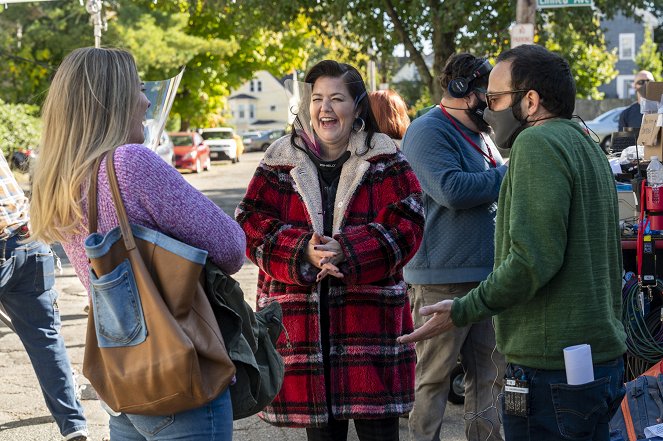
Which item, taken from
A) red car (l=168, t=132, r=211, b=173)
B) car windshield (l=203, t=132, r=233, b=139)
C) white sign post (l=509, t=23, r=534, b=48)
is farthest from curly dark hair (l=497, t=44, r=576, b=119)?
car windshield (l=203, t=132, r=233, b=139)

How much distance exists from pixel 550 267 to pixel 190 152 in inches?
1224

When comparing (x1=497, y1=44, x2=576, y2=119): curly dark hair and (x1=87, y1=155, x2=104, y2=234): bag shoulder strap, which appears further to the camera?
(x1=497, y1=44, x2=576, y2=119): curly dark hair

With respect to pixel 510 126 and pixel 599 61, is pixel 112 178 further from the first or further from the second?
pixel 599 61

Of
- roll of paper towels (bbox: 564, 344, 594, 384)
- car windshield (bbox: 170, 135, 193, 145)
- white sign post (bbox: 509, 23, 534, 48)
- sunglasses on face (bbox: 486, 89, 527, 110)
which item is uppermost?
white sign post (bbox: 509, 23, 534, 48)

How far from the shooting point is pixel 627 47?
2955 inches

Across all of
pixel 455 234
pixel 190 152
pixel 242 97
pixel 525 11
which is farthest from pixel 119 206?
pixel 242 97

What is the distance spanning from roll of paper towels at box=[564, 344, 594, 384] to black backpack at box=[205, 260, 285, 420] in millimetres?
847

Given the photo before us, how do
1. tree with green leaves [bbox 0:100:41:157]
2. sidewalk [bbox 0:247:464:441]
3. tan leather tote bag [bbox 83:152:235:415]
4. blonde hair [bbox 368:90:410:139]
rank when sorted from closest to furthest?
tan leather tote bag [bbox 83:152:235:415]
sidewalk [bbox 0:247:464:441]
blonde hair [bbox 368:90:410:139]
tree with green leaves [bbox 0:100:41:157]

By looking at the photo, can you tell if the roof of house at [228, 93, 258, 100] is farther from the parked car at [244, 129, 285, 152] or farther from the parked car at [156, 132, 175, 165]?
the parked car at [156, 132, 175, 165]

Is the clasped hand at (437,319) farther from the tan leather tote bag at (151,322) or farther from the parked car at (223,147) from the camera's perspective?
the parked car at (223,147)

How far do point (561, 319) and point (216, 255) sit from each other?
1.02 metres

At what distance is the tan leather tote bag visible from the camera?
2.52 m

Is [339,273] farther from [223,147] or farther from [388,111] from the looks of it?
[223,147]

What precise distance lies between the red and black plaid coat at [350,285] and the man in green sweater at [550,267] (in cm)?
78
